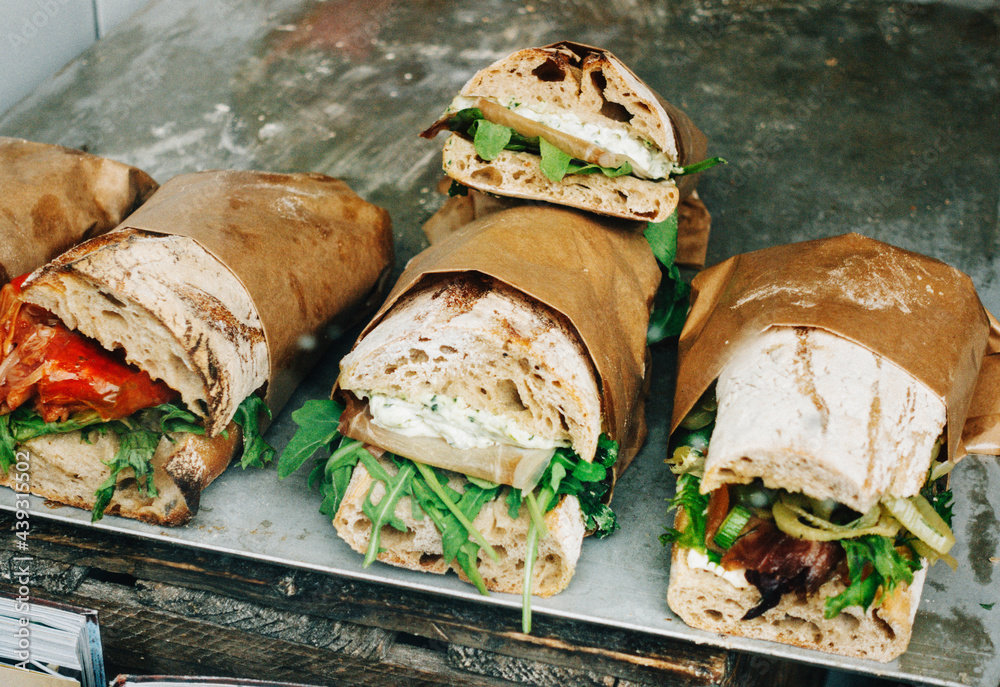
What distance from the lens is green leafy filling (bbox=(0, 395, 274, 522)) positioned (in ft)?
8.25

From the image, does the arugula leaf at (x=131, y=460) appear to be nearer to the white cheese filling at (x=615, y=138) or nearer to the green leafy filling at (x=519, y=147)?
the green leafy filling at (x=519, y=147)

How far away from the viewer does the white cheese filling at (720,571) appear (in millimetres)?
2168

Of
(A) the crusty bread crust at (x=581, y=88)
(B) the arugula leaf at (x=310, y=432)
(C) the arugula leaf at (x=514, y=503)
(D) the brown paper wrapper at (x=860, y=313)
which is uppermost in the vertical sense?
(A) the crusty bread crust at (x=581, y=88)

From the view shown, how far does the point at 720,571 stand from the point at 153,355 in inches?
70.7

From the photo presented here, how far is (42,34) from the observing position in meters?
4.96

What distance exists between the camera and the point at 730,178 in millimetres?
3920

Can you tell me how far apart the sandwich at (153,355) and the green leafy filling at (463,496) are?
317 mm

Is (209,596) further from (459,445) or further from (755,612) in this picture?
(755,612)

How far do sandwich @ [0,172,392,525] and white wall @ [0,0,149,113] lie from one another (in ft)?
9.02

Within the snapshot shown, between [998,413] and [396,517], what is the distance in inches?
75.7

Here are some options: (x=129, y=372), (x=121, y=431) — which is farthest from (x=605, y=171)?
(x=121, y=431)

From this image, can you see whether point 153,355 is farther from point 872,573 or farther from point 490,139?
point 872,573

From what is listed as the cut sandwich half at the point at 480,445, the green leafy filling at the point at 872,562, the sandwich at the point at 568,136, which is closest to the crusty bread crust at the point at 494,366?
the cut sandwich half at the point at 480,445

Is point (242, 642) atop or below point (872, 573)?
below
